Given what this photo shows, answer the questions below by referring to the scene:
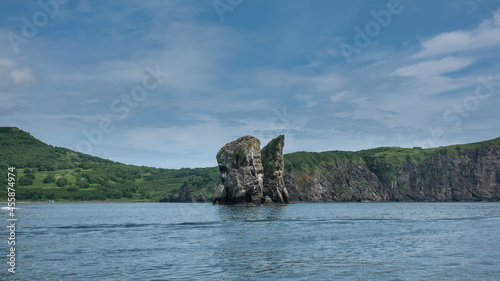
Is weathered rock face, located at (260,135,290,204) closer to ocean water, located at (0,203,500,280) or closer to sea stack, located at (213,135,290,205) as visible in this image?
sea stack, located at (213,135,290,205)

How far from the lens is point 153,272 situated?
2584cm

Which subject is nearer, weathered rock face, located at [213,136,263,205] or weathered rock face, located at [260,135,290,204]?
weathered rock face, located at [213,136,263,205]

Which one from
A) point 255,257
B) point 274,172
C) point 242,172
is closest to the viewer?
point 255,257

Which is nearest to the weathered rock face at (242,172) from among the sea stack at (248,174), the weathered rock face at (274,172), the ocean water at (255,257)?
the sea stack at (248,174)

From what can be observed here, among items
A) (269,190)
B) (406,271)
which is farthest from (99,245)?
(269,190)

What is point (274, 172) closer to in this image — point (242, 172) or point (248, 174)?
point (248, 174)

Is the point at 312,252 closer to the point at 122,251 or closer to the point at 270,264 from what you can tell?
the point at 270,264

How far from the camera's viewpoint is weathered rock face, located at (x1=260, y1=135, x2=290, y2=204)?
6403 inches

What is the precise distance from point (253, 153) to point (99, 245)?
11580 cm

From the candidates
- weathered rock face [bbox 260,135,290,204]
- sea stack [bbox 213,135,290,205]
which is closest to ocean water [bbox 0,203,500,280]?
sea stack [bbox 213,135,290,205]

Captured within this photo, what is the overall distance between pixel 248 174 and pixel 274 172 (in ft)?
57.2

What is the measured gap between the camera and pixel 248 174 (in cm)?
14900

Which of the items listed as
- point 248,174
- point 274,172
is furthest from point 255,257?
point 274,172

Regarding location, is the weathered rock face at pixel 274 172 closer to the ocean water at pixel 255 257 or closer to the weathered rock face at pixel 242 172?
the weathered rock face at pixel 242 172
